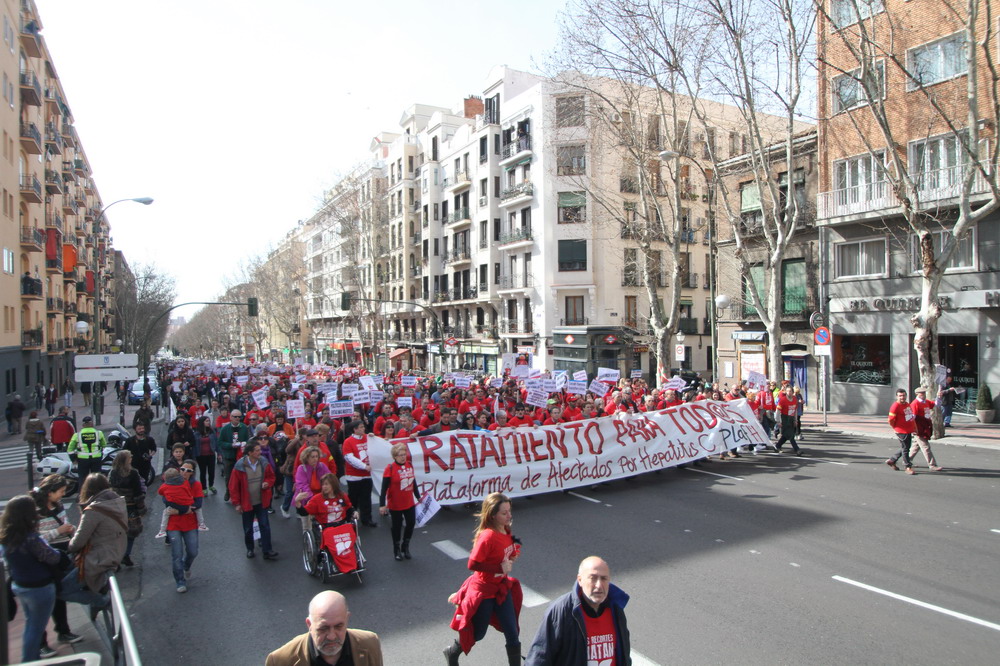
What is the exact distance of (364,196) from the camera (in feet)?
167

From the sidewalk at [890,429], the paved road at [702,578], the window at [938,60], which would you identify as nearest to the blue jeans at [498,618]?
the paved road at [702,578]

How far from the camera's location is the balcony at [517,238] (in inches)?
1700

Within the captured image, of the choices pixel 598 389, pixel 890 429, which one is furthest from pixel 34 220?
pixel 890 429

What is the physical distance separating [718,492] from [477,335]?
39.4 meters

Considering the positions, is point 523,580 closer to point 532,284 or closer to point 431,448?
point 431,448

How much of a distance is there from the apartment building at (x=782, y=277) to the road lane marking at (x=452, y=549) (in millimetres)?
19456

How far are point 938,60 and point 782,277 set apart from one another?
984 centimetres

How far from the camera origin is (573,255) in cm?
4197

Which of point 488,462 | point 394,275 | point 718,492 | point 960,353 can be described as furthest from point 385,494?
point 394,275

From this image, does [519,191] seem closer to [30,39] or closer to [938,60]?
[938,60]

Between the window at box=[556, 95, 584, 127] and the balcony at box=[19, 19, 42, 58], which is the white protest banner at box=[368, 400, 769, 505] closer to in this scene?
the window at box=[556, 95, 584, 127]

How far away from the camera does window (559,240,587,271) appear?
1647 inches

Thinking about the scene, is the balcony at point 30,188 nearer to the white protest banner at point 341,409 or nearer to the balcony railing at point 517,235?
the balcony railing at point 517,235

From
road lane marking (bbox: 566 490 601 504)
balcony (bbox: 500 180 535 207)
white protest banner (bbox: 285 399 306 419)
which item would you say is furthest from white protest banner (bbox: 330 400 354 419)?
balcony (bbox: 500 180 535 207)
